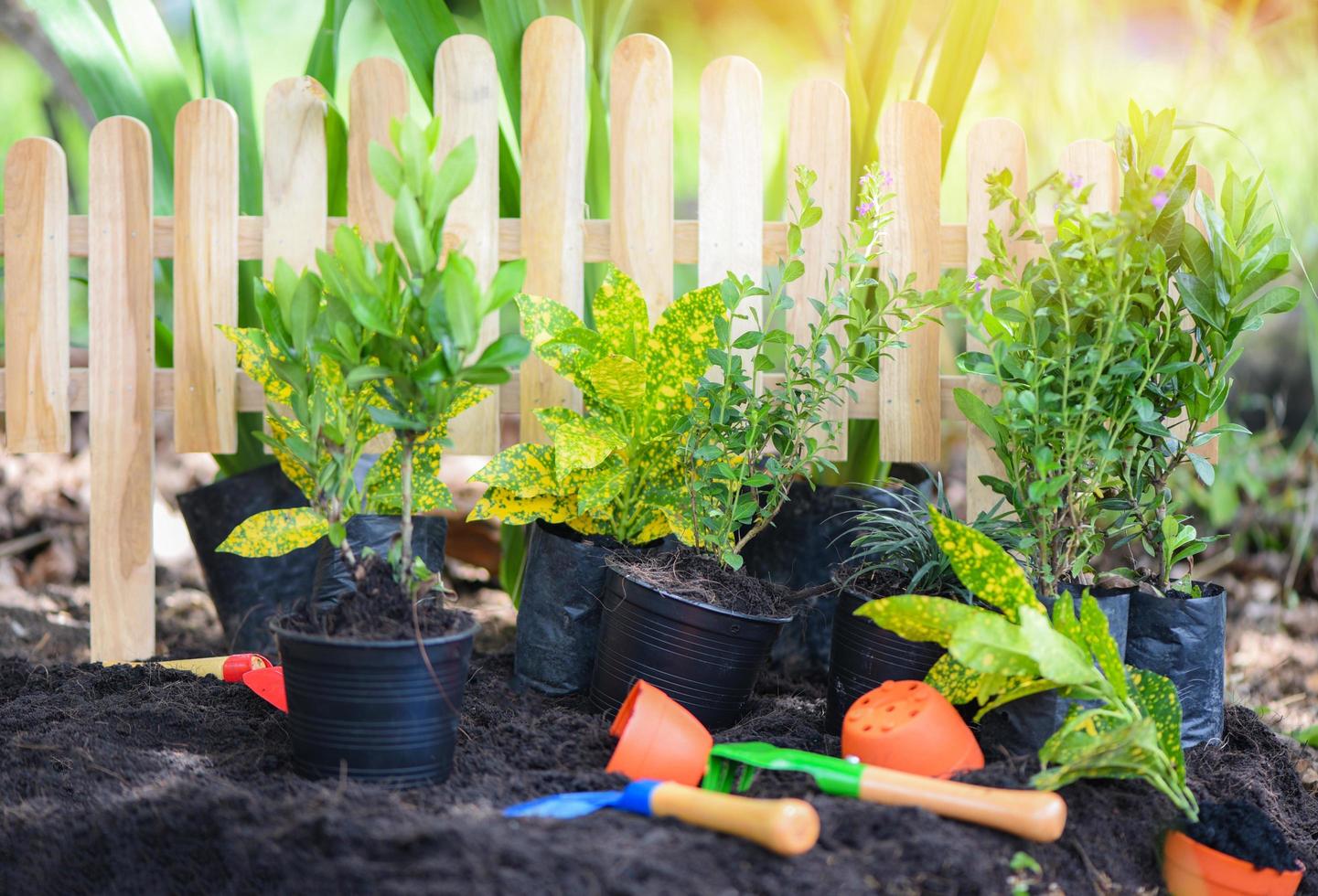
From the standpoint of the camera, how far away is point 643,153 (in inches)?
82.5

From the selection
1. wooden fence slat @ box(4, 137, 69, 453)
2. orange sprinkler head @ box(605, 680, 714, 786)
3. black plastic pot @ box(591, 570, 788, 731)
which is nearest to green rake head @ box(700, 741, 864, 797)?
orange sprinkler head @ box(605, 680, 714, 786)

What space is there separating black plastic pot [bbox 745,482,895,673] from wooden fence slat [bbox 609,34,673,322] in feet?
1.79

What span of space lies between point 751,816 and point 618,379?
0.84 m

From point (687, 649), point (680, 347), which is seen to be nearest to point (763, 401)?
point (680, 347)

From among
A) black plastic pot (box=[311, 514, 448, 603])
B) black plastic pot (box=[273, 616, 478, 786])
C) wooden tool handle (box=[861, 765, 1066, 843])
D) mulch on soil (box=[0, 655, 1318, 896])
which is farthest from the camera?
black plastic pot (box=[311, 514, 448, 603])

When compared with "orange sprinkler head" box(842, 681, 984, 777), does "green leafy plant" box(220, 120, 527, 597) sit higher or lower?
higher

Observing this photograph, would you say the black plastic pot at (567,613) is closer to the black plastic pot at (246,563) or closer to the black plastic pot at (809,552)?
the black plastic pot at (809,552)

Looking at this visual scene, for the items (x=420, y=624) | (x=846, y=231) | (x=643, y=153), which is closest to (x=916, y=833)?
(x=420, y=624)

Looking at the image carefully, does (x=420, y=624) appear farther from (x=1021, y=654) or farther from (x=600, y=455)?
(x=1021, y=654)

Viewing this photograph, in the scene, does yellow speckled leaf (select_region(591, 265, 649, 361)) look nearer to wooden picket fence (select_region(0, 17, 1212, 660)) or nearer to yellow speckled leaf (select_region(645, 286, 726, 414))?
yellow speckled leaf (select_region(645, 286, 726, 414))

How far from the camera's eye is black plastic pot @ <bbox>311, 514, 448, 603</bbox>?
1848 mm

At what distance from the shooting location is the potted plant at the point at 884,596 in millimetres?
1629

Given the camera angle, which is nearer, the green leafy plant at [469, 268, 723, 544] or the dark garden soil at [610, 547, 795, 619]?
the dark garden soil at [610, 547, 795, 619]

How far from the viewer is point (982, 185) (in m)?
2.07
